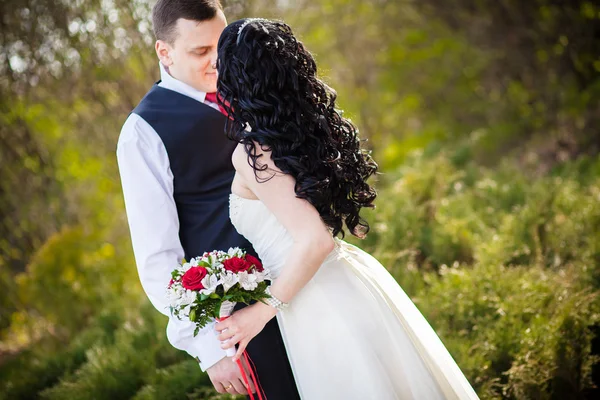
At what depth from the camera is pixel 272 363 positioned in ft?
7.04

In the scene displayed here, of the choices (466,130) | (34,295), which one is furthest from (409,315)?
(466,130)

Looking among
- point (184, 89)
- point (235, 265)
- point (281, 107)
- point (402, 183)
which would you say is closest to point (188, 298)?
point (235, 265)

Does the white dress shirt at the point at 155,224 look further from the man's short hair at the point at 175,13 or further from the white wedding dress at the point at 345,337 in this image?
the man's short hair at the point at 175,13

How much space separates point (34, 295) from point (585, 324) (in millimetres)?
5146

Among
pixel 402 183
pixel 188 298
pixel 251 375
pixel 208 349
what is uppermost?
pixel 402 183

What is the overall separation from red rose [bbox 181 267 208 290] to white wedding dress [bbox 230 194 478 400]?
0.27 m

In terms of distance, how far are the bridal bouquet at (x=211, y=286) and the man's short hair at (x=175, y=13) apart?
0.95 m

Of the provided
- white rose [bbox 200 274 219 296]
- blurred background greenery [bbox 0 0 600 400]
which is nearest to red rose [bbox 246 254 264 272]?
white rose [bbox 200 274 219 296]

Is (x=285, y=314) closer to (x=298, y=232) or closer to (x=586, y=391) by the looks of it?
(x=298, y=232)

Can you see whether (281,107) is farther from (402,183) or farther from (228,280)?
(402,183)

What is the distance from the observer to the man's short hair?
2.22 m

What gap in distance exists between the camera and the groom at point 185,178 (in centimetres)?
213

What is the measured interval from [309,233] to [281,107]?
0.43 meters

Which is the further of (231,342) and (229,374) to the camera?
(229,374)
